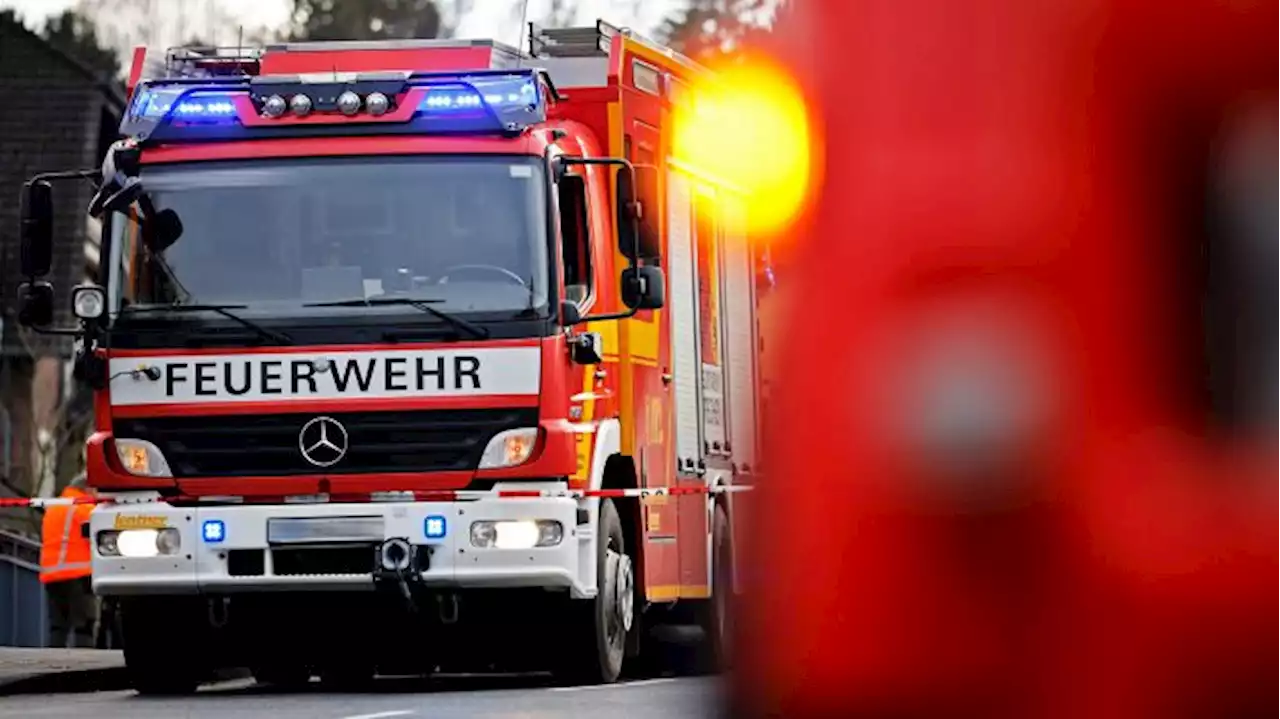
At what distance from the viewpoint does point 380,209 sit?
16.1 meters

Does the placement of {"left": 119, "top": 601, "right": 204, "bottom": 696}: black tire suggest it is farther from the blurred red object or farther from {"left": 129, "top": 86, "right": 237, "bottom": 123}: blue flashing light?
the blurred red object

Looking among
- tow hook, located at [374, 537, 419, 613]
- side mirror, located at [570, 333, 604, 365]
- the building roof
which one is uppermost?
the building roof

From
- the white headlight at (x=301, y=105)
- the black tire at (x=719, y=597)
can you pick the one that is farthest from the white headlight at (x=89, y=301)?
the black tire at (x=719, y=597)

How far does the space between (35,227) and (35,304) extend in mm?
475

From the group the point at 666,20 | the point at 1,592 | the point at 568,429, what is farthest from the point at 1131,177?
the point at 666,20

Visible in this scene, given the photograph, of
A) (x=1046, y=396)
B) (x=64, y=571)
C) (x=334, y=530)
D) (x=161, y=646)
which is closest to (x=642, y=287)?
(x=334, y=530)

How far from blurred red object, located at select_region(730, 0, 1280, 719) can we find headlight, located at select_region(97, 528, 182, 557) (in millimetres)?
12010

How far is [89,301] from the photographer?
628 inches

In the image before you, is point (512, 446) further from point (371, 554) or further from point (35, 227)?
point (35, 227)

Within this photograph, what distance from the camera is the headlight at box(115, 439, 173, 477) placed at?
16.2 m

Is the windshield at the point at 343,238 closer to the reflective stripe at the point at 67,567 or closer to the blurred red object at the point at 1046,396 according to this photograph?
the blurred red object at the point at 1046,396

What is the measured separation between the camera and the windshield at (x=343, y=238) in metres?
15.9

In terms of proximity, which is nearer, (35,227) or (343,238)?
(35,227)

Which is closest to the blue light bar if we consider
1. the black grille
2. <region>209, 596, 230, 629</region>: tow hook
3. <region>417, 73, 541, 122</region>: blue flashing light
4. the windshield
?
<region>417, 73, 541, 122</region>: blue flashing light
